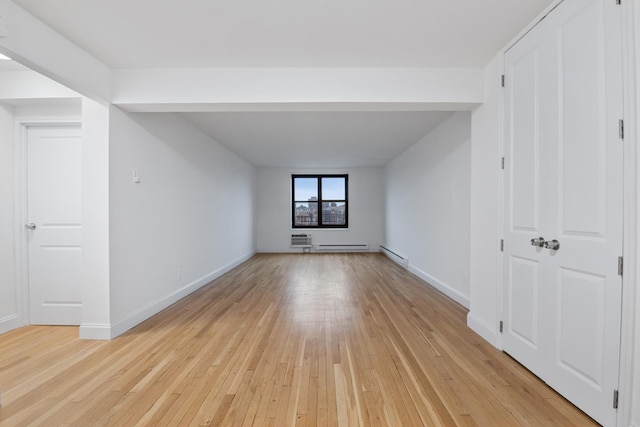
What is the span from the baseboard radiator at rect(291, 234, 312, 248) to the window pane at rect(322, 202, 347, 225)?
2.40ft

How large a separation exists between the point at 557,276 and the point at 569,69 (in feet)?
4.25

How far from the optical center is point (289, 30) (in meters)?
2.34

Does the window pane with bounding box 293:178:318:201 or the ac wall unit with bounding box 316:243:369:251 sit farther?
the window pane with bounding box 293:178:318:201

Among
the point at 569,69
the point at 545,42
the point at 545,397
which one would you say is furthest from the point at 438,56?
the point at 545,397

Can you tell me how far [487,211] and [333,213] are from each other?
6.57 metres

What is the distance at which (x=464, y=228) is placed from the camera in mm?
3891

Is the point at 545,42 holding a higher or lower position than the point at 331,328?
higher

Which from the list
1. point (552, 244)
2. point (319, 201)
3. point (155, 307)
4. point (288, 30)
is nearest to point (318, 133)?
point (288, 30)

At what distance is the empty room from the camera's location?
1.74m

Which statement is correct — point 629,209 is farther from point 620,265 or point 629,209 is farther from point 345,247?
point 345,247

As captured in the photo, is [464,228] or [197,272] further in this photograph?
[197,272]

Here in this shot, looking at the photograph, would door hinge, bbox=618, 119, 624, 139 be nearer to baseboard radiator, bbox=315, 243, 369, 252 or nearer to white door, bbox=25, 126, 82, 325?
white door, bbox=25, 126, 82, 325

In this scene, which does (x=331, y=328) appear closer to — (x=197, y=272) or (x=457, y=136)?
(x=197, y=272)

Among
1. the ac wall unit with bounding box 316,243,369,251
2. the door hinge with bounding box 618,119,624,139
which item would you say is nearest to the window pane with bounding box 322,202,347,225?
the ac wall unit with bounding box 316,243,369,251
